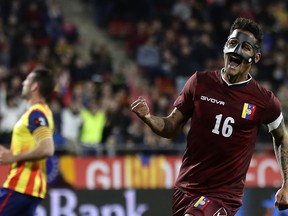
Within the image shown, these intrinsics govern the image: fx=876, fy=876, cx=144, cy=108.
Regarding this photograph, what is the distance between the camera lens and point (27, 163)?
7707mm

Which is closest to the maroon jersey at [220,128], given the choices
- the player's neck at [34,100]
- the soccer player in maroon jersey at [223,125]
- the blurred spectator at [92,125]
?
the soccer player in maroon jersey at [223,125]

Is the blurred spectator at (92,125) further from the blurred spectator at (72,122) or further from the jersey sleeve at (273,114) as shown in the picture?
the jersey sleeve at (273,114)

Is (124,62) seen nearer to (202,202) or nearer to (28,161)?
(28,161)

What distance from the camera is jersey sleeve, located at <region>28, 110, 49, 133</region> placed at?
7.66 m

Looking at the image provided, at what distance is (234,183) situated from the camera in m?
6.65

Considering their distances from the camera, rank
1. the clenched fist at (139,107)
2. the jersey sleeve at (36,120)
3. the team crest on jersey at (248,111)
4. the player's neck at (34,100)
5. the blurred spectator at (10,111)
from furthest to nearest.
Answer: the blurred spectator at (10,111), the player's neck at (34,100), the jersey sleeve at (36,120), the team crest on jersey at (248,111), the clenched fist at (139,107)

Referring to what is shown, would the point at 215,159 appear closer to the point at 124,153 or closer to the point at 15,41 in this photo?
the point at 124,153

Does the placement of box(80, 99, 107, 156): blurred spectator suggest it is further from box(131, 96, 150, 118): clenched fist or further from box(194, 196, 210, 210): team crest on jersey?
box(131, 96, 150, 118): clenched fist

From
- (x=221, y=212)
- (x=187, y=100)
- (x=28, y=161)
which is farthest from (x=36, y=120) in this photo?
(x=221, y=212)

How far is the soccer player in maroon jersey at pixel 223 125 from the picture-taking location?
6.58 m

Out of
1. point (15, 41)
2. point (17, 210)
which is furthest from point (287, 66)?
Answer: point (17, 210)

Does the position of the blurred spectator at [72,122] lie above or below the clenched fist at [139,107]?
below

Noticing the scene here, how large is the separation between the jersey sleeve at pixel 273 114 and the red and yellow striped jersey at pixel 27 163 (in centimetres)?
204

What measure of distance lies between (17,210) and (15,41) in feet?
30.3
